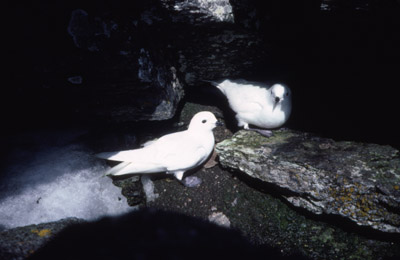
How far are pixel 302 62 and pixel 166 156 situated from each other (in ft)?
7.61

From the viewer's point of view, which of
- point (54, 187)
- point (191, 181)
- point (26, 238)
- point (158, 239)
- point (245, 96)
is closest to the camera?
point (26, 238)

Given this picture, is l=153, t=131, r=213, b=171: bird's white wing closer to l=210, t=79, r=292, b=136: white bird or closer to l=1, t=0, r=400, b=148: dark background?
l=210, t=79, r=292, b=136: white bird

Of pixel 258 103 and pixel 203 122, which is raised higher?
pixel 258 103

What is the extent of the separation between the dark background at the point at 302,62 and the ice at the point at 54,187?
495 millimetres

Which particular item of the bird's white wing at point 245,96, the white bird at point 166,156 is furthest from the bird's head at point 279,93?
the white bird at point 166,156

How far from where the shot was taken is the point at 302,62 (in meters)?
3.16

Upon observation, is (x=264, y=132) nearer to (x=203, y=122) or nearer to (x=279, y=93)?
(x=279, y=93)

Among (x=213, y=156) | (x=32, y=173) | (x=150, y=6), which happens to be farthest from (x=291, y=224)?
(x=32, y=173)

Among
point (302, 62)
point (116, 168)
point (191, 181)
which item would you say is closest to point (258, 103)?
point (302, 62)

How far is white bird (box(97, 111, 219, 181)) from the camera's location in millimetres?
3086

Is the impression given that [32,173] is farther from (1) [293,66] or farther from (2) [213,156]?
(1) [293,66]

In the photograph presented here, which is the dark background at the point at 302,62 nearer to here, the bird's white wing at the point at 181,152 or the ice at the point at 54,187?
the ice at the point at 54,187

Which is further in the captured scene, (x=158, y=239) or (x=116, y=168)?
(x=116, y=168)

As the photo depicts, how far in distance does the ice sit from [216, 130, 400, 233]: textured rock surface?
180 cm
